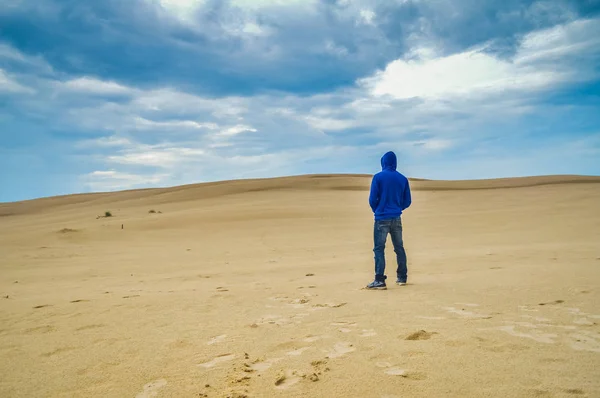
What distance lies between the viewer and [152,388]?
9.05ft

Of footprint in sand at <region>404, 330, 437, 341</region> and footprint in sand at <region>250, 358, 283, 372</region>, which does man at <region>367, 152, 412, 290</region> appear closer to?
footprint in sand at <region>404, 330, 437, 341</region>

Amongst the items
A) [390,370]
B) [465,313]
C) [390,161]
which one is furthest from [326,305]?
[390,161]

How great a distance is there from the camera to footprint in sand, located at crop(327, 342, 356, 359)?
3131 millimetres

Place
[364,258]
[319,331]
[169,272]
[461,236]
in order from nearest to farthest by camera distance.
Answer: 1. [319,331]
2. [169,272]
3. [364,258]
4. [461,236]

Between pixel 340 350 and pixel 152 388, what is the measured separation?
1337 mm

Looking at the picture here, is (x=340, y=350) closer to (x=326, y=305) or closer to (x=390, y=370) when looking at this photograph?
(x=390, y=370)

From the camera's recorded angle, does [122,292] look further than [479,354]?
Yes

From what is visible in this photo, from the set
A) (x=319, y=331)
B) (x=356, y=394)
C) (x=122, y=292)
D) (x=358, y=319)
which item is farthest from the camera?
(x=122, y=292)

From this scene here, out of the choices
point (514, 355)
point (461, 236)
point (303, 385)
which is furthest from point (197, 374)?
point (461, 236)

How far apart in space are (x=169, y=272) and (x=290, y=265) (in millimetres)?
2557

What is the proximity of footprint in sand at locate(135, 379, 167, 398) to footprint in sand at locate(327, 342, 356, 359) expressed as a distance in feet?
3.79

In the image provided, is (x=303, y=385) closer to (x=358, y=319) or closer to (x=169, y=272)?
(x=358, y=319)

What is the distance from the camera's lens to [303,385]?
265 centimetres

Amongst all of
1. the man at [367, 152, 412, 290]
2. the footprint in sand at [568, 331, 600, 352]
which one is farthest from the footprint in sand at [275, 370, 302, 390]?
the man at [367, 152, 412, 290]
